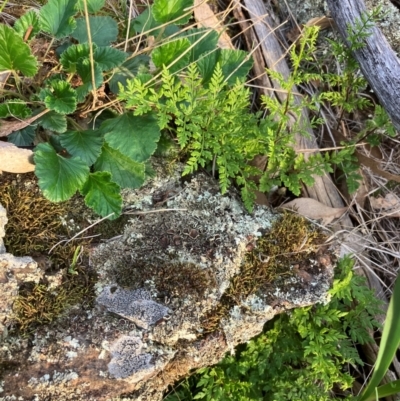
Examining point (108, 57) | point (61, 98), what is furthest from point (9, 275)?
point (108, 57)

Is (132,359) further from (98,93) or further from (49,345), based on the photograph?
(98,93)

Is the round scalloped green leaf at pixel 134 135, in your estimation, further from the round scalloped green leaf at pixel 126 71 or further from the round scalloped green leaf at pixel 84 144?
the round scalloped green leaf at pixel 126 71

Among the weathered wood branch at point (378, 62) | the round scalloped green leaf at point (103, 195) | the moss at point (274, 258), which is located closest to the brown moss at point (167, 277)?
the moss at point (274, 258)

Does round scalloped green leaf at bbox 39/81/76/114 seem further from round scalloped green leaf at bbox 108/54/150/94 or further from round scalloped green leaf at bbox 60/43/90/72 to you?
round scalloped green leaf at bbox 108/54/150/94

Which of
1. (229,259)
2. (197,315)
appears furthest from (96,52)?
(197,315)

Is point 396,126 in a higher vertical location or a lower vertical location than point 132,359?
higher

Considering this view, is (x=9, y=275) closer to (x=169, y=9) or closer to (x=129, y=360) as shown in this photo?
(x=129, y=360)
